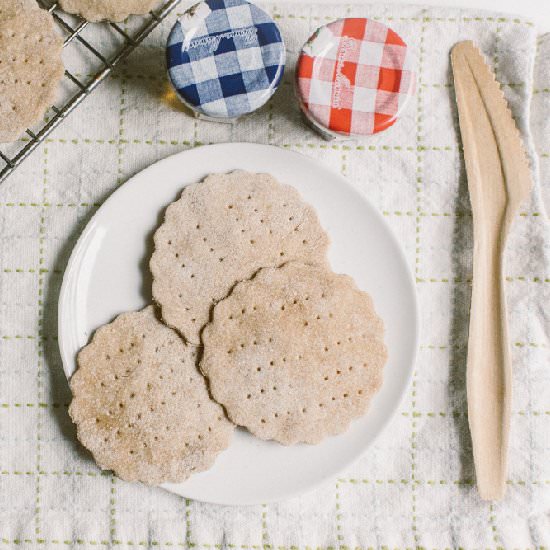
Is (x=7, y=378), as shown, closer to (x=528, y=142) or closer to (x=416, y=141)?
(x=416, y=141)

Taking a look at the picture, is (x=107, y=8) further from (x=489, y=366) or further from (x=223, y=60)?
(x=489, y=366)

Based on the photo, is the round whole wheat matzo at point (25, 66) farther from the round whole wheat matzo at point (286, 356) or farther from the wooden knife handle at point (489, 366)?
the wooden knife handle at point (489, 366)

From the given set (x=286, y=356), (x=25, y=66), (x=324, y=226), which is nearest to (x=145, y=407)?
(x=286, y=356)

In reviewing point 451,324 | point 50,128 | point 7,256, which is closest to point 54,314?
point 7,256

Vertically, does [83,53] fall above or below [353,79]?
above

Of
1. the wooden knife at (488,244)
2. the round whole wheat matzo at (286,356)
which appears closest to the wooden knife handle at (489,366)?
the wooden knife at (488,244)

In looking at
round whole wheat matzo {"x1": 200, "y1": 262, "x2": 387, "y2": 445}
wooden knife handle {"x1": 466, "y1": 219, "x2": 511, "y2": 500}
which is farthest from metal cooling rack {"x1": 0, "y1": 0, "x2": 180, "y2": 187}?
wooden knife handle {"x1": 466, "y1": 219, "x2": 511, "y2": 500}
